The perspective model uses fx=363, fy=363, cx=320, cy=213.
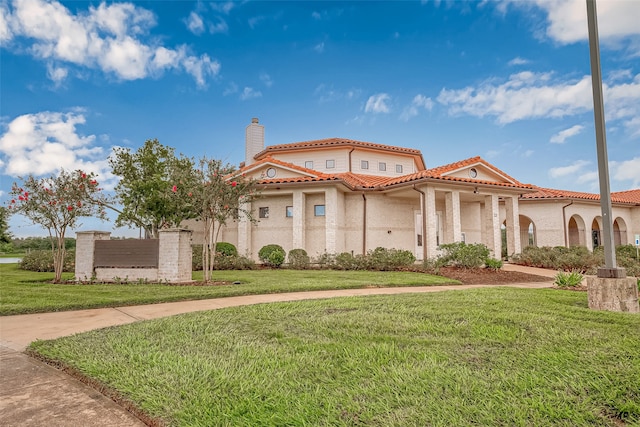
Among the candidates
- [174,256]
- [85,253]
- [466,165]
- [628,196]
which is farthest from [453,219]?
[628,196]

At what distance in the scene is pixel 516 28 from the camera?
13883 millimetres

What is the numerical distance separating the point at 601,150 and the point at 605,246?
1.63 metres

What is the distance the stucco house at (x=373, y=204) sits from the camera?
727 inches

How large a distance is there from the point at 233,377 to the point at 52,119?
1333 centimetres

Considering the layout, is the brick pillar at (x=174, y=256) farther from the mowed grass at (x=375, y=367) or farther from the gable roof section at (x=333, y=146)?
the gable roof section at (x=333, y=146)

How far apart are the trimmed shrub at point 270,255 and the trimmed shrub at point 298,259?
45 cm

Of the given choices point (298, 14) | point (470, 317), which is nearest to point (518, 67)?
point (298, 14)

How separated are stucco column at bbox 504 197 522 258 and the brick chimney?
1620cm

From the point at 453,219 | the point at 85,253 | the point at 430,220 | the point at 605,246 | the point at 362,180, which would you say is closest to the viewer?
the point at 605,246

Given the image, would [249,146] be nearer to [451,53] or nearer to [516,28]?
[451,53]

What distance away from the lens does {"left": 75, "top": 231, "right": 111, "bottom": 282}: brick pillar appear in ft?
40.6

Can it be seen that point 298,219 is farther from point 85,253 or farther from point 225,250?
point 85,253

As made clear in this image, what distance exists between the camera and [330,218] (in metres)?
19.0

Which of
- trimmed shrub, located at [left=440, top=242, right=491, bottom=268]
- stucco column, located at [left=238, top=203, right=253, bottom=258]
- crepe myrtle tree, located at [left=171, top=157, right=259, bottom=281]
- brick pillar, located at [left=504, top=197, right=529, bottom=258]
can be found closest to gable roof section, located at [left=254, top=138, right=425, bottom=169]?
stucco column, located at [left=238, top=203, right=253, bottom=258]
